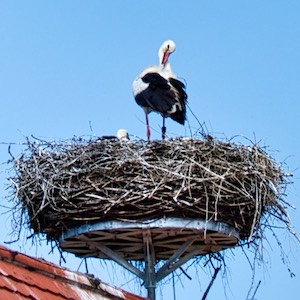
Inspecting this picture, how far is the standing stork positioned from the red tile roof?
4906 mm

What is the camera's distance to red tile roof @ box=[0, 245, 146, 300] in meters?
3.36

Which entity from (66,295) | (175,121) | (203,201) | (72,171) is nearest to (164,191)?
(203,201)

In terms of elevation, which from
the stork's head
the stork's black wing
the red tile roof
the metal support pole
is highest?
the stork's head

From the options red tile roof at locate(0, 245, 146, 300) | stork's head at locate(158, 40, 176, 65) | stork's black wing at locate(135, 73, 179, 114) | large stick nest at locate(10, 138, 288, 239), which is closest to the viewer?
red tile roof at locate(0, 245, 146, 300)

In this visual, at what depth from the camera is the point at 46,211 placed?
24.6ft

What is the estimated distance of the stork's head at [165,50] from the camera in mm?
10531

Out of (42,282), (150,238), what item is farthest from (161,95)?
(42,282)

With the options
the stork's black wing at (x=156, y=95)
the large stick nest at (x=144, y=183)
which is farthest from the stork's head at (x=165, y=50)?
the large stick nest at (x=144, y=183)

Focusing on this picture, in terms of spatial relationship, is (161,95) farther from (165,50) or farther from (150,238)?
(150,238)

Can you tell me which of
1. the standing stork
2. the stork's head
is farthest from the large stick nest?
the stork's head

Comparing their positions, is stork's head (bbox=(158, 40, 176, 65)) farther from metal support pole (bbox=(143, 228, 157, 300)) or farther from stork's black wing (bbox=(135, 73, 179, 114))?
metal support pole (bbox=(143, 228, 157, 300))

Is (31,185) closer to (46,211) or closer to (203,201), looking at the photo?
(46,211)

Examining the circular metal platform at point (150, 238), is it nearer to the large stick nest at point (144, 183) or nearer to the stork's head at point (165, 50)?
the large stick nest at point (144, 183)

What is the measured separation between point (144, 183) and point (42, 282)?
142 inches
